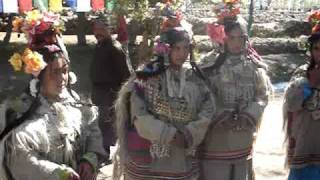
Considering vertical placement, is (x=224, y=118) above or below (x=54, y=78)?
below

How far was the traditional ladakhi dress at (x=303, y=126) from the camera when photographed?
437cm

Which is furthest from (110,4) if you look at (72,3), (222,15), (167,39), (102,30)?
(167,39)

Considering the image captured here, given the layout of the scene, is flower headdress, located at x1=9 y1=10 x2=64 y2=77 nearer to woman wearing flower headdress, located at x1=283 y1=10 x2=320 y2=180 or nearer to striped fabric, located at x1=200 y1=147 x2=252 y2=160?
striped fabric, located at x1=200 y1=147 x2=252 y2=160

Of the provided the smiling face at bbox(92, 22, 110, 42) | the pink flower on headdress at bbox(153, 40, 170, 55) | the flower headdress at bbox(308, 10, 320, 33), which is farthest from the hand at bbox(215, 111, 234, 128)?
the smiling face at bbox(92, 22, 110, 42)

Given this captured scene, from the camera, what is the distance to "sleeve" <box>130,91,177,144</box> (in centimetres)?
379

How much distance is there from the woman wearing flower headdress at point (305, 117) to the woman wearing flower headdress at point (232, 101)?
0.80ft

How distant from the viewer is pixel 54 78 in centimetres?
333

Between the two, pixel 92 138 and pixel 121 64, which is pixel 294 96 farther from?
pixel 121 64

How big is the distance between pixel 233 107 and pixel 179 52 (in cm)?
73

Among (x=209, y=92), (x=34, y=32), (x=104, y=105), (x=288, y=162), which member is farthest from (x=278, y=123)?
(x=34, y=32)

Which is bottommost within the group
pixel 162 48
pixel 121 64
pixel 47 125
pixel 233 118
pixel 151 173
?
pixel 151 173

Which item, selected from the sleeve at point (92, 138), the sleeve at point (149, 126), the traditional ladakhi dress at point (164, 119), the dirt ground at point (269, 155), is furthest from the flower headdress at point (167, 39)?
the dirt ground at point (269, 155)

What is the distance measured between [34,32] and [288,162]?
2323 millimetres

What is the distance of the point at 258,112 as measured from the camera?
14.2ft
